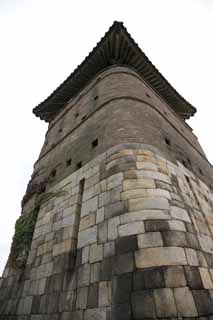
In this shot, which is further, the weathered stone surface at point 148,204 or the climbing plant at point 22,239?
the climbing plant at point 22,239

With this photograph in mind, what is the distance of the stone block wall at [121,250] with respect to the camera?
9.59 ft

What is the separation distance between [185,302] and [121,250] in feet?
3.89

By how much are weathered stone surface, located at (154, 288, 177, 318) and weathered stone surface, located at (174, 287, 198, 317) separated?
70 mm

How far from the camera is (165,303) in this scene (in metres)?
2.70

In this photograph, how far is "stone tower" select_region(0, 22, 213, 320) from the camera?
301 centimetres

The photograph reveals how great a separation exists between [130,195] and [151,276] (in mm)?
1549

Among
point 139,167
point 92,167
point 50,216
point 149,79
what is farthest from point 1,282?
point 149,79

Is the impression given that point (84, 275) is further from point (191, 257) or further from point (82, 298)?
point (191, 257)

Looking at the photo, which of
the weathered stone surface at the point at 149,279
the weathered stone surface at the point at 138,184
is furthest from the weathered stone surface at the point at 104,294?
the weathered stone surface at the point at 138,184

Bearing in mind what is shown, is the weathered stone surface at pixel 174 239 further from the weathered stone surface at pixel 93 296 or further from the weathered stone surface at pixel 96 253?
the weathered stone surface at pixel 93 296

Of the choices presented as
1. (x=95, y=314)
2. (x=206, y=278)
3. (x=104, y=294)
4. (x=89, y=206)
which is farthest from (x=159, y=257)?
→ (x=89, y=206)

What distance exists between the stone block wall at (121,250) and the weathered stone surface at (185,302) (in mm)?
11

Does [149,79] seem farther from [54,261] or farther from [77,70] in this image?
[54,261]

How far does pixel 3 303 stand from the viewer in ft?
17.3
